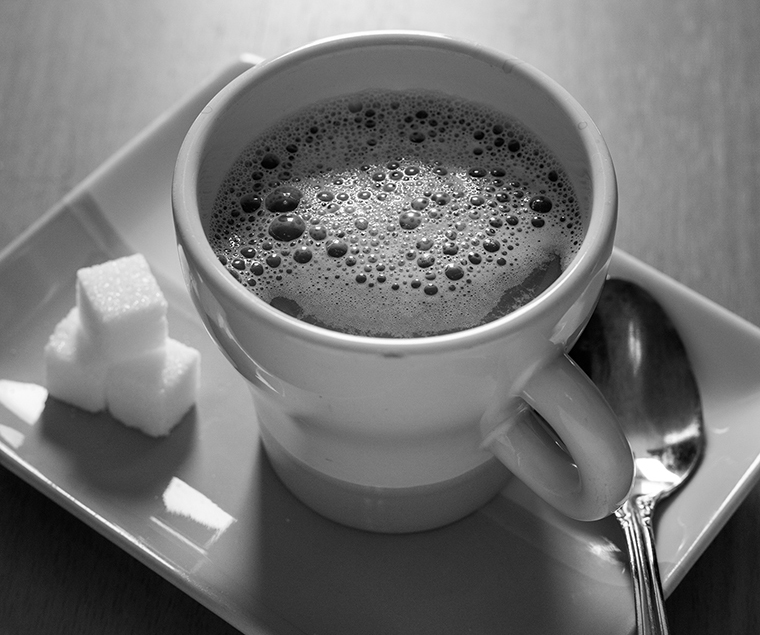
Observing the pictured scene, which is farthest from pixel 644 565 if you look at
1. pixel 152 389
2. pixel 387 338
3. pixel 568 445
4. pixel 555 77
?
pixel 555 77

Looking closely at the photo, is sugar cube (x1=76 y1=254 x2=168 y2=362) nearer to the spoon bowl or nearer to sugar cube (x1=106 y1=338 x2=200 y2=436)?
sugar cube (x1=106 y1=338 x2=200 y2=436)

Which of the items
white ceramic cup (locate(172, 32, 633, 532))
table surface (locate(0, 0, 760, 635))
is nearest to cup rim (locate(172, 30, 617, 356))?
white ceramic cup (locate(172, 32, 633, 532))

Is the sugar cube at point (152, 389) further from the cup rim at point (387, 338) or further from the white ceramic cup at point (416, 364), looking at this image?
the cup rim at point (387, 338)

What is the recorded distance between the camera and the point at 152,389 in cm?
105

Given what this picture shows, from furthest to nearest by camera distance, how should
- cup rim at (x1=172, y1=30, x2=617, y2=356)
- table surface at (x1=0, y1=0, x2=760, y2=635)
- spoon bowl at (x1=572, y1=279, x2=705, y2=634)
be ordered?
table surface at (x1=0, y1=0, x2=760, y2=635), spoon bowl at (x1=572, y1=279, x2=705, y2=634), cup rim at (x1=172, y1=30, x2=617, y2=356)

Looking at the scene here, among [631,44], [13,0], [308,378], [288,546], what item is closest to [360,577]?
[288,546]

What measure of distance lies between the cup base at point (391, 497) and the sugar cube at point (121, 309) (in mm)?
178

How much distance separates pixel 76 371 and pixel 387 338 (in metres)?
0.40

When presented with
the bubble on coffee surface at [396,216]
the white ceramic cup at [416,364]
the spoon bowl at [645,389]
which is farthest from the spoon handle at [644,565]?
the bubble on coffee surface at [396,216]

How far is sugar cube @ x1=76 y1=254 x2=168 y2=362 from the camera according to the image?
41.4 inches

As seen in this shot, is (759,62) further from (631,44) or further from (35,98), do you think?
(35,98)

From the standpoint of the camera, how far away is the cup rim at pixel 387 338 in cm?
76

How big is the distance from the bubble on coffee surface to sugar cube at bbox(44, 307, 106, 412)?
23 centimetres

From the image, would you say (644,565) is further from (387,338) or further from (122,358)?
(122,358)
